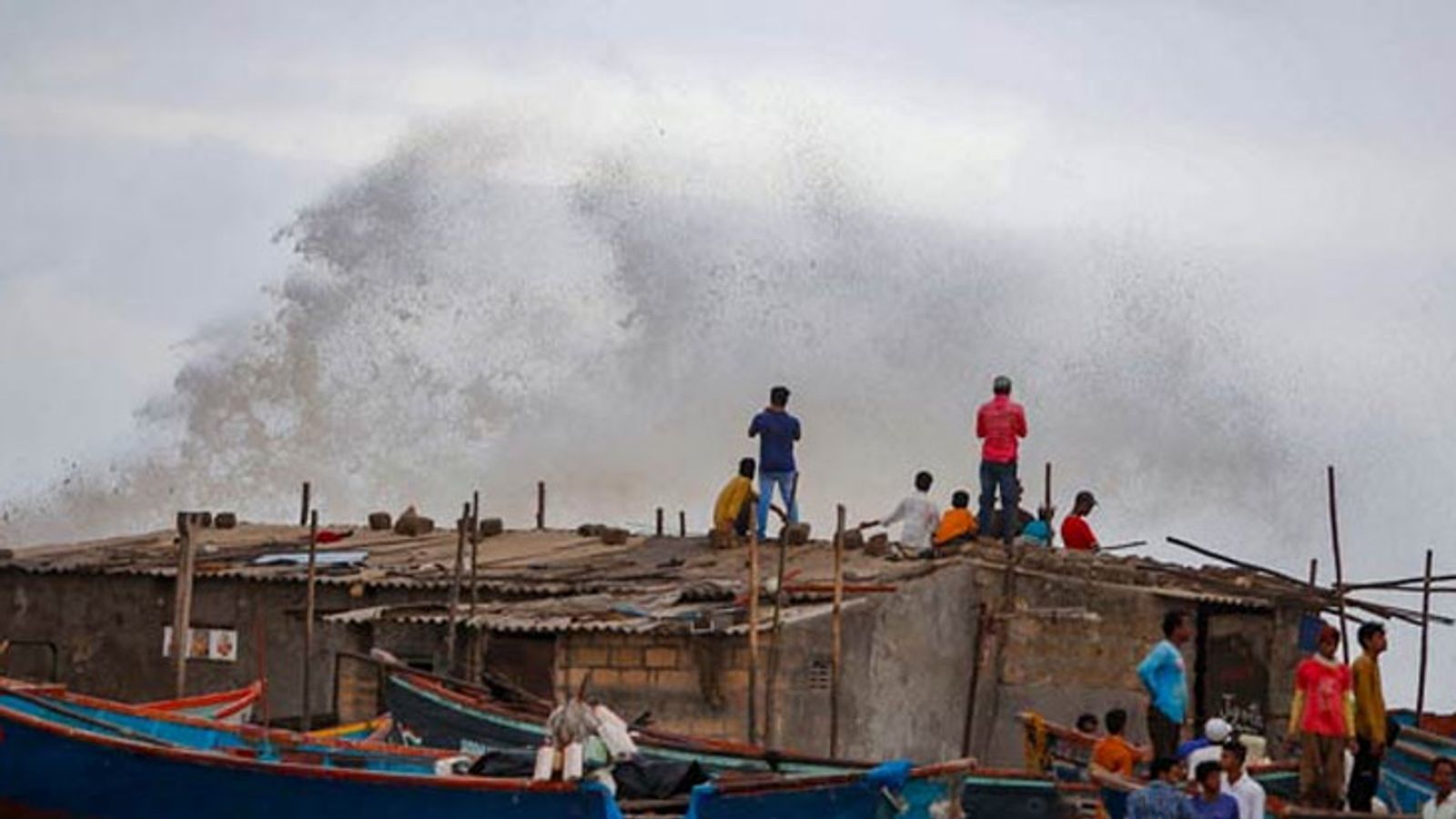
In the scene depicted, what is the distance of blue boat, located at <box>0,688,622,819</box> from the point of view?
888 inches

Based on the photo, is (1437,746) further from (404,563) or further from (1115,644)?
(404,563)

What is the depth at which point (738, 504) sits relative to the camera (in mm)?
33781

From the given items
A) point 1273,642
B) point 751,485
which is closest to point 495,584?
point 751,485

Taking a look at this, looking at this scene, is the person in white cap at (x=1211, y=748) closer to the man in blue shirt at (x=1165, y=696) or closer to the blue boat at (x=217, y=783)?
the man in blue shirt at (x=1165, y=696)

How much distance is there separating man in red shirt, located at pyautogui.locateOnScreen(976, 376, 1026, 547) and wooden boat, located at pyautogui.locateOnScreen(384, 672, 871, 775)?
5.40 meters

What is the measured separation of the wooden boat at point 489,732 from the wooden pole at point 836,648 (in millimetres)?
1664

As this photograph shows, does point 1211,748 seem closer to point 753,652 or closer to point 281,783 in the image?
point 753,652

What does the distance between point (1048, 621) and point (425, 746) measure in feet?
23.7

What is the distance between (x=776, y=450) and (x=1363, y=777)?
374 inches

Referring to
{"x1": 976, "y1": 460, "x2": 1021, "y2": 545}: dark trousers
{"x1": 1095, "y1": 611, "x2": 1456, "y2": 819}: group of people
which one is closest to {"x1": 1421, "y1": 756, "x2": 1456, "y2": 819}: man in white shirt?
{"x1": 1095, "y1": 611, "x2": 1456, "y2": 819}: group of people

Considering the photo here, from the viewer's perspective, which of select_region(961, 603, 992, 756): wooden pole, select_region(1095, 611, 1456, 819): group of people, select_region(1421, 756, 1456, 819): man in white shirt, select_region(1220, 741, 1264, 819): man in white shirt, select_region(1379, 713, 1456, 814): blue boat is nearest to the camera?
select_region(1220, 741, 1264, 819): man in white shirt

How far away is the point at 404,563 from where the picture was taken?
116 ft

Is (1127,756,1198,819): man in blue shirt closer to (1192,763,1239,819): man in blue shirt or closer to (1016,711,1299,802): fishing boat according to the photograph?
(1192,763,1239,819): man in blue shirt

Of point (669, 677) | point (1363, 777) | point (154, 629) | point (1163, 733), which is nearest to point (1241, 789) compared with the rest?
point (1163, 733)
